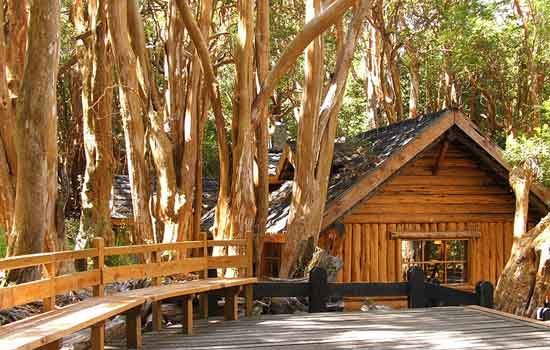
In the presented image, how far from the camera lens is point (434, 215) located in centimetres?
1608

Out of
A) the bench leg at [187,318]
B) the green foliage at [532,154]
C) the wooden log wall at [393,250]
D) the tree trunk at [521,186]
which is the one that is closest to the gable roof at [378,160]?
the green foliage at [532,154]

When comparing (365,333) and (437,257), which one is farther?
(437,257)

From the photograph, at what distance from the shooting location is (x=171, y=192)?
11.6 metres

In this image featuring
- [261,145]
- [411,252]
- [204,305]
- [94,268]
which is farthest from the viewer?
[411,252]

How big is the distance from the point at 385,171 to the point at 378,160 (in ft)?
1.52

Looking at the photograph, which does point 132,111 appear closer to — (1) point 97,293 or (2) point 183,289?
(2) point 183,289

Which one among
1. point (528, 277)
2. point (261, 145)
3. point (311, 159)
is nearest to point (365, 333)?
point (311, 159)

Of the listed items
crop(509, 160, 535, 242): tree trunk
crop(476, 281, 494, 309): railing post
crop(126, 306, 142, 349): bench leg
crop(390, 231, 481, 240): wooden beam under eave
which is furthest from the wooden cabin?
crop(126, 306, 142, 349): bench leg

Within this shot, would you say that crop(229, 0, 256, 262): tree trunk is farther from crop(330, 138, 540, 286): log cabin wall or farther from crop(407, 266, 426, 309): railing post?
crop(330, 138, 540, 286): log cabin wall

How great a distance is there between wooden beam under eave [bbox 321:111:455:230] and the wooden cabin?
0.02m

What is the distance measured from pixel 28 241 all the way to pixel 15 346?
8.80ft

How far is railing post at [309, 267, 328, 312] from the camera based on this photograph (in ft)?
31.3

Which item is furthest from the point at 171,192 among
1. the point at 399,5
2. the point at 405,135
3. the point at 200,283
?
the point at 399,5

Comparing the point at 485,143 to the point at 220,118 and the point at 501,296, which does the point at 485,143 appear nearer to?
the point at 501,296
